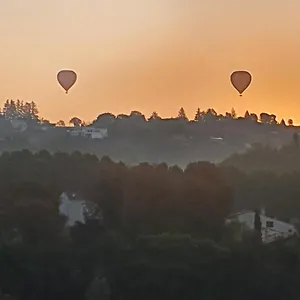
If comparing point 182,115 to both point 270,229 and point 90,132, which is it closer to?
point 90,132

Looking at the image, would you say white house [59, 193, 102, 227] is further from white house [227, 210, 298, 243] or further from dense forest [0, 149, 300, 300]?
white house [227, 210, 298, 243]

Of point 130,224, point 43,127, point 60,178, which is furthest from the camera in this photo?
point 43,127

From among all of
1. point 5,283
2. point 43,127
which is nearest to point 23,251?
point 5,283

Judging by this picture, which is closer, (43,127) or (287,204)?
(287,204)

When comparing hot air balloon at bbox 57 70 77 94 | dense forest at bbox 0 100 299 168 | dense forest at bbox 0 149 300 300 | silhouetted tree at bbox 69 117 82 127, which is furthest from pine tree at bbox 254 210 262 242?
silhouetted tree at bbox 69 117 82 127

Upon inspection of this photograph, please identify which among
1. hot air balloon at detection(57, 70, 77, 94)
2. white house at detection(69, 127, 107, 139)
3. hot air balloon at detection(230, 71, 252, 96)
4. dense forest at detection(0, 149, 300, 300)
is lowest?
dense forest at detection(0, 149, 300, 300)

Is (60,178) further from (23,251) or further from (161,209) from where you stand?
(23,251)

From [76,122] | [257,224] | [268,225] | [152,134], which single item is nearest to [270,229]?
[268,225]
